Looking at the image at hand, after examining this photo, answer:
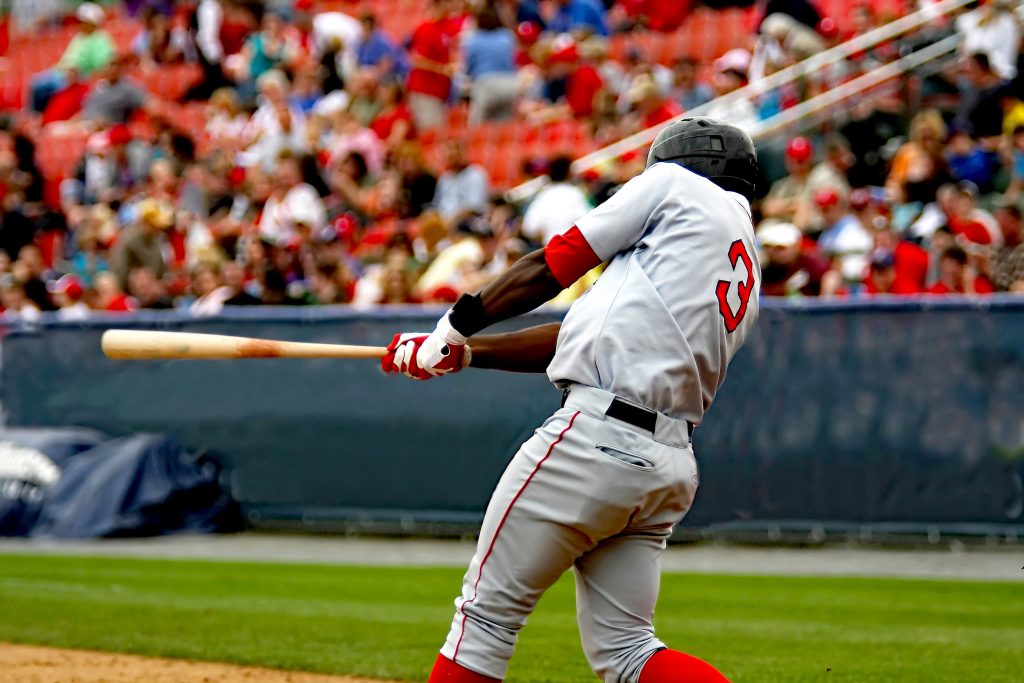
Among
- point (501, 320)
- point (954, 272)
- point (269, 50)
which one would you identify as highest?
point (501, 320)

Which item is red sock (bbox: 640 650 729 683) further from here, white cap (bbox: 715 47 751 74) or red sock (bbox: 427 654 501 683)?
white cap (bbox: 715 47 751 74)

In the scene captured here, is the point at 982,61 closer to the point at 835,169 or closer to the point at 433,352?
the point at 835,169

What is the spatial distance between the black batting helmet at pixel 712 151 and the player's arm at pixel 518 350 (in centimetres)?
62

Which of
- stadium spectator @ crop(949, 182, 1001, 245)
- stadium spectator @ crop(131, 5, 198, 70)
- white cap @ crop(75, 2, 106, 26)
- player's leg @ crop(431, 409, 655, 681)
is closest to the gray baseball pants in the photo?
player's leg @ crop(431, 409, 655, 681)

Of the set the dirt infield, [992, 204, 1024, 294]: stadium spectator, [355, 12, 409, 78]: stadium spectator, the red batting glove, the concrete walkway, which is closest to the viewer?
the red batting glove

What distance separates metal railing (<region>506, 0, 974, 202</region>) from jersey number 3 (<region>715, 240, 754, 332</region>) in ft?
29.9

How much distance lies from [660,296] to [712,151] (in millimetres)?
461

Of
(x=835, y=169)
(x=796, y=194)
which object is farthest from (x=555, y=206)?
(x=835, y=169)

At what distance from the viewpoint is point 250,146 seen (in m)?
16.7

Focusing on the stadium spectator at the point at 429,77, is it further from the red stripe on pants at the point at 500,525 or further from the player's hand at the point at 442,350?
the red stripe on pants at the point at 500,525

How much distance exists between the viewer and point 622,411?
12.3ft

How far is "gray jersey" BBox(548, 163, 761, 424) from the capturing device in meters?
3.77

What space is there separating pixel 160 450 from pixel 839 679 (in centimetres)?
674

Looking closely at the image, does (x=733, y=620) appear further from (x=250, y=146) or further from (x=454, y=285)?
(x=250, y=146)
